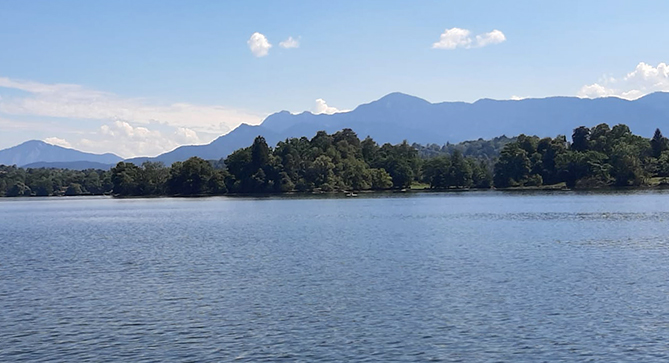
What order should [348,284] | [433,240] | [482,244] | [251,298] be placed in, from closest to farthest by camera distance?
[251,298]
[348,284]
[482,244]
[433,240]

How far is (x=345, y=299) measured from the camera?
31781 millimetres

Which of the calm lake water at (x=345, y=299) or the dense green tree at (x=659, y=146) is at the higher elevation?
the dense green tree at (x=659, y=146)

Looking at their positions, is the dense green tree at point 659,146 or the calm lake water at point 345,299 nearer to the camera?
the calm lake water at point 345,299

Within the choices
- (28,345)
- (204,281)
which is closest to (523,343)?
(28,345)

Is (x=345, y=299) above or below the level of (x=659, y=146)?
below

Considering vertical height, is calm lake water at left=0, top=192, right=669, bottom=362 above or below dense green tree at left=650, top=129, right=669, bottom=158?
below

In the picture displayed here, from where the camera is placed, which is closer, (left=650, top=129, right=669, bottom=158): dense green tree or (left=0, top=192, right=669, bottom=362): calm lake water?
(left=0, top=192, right=669, bottom=362): calm lake water

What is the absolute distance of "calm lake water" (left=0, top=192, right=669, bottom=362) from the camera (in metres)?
23.3

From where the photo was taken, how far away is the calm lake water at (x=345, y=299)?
2328 cm

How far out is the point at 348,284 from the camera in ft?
118

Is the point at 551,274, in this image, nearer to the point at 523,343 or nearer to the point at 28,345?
the point at 523,343

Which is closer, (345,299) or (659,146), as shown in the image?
(345,299)

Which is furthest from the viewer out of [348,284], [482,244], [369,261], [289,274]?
[482,244]

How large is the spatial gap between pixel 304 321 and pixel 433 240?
32785 mm
